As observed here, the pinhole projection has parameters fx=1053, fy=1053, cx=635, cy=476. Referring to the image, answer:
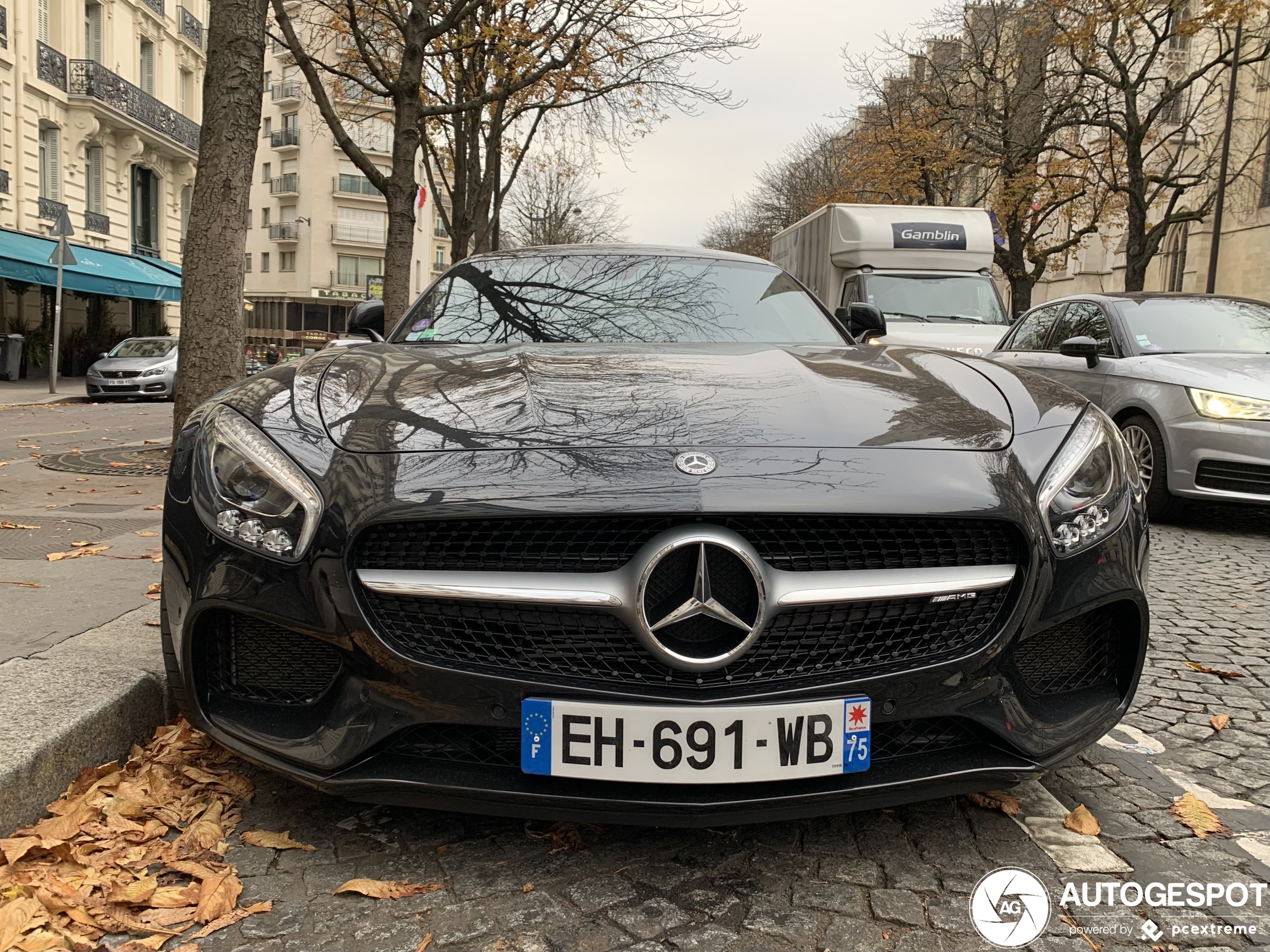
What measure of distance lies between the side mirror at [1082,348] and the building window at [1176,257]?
28.3m

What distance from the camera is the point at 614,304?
138 inches

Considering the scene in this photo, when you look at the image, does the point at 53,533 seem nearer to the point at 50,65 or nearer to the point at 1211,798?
the point at 1211,798

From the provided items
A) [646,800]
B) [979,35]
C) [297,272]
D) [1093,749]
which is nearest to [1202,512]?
[1093,749]

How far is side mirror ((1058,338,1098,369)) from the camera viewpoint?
699 cm

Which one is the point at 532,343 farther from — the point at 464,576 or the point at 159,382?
the point at 159,382

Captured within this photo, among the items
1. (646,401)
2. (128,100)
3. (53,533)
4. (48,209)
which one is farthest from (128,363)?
(646,401)

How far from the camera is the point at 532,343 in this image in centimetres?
314

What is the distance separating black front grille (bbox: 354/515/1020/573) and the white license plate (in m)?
0.27

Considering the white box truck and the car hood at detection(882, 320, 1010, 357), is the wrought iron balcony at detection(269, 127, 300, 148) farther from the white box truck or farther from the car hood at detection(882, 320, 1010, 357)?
the car hood at detection(882, 320, 1010, 357)

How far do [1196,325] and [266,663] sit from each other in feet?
23.1

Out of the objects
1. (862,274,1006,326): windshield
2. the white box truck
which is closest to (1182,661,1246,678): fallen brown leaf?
the white box truck

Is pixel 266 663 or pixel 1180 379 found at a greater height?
pixel 1180 379

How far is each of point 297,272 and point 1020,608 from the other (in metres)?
63.6

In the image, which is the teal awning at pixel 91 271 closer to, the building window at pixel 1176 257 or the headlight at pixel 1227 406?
the headlight at pixel 1227 406
